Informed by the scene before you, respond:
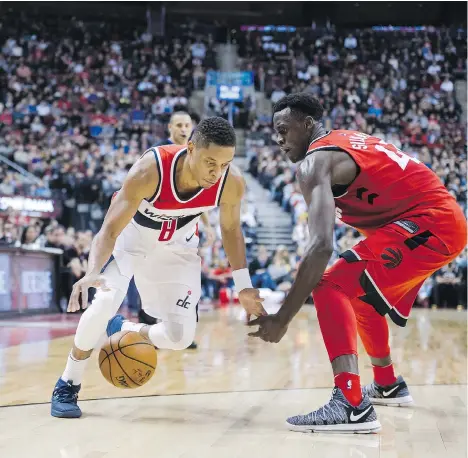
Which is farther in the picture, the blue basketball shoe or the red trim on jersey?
the red trim on jersey

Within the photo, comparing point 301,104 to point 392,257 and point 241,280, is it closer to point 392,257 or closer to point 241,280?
point 392,257

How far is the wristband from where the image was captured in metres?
3.61

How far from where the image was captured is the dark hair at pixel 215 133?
11.0 feet

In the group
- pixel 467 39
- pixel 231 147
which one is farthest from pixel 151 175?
pixel 467 39

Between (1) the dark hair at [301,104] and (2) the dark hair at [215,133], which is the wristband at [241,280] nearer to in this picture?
(2) the dark hair at [215,133]

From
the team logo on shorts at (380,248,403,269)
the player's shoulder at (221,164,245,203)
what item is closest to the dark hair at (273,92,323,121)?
the player's shoulder at (221,164,245,203)

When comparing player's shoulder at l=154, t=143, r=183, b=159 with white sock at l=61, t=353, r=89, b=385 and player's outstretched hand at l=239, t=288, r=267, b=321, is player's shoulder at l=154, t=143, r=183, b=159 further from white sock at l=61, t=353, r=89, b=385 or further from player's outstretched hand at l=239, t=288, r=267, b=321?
white sock at l=61, t=353, r=89, b=385

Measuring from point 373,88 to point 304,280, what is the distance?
1840 centimetres

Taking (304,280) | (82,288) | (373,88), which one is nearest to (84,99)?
(373,88)

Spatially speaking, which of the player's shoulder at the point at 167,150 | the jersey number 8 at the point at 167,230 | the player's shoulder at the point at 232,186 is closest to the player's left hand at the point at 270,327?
the player's shoulder at the point at 232,186

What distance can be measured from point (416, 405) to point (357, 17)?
69.7ft

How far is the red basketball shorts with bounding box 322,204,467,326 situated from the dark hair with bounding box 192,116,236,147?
798mm

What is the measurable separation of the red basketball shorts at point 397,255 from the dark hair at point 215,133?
798 millimetres

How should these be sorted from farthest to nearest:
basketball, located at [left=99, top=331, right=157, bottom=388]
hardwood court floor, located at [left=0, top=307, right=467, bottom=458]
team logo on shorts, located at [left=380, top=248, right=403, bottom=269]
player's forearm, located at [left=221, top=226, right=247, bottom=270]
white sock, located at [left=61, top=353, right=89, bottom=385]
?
1. player's forearm, located at [left=221, top=226, right=247, bottom=270]
2. white sock, located at [left=61, top=353, right=89, bottom=385]
3. basketball, located at [left=99, top=331, right=157, bottom=388]
4. team logo on shorts, located at [left=380, top=248, right=403, bottom=269]
5. hardwood court floor, located at [left=0, top=307, right=467, bottom=458]
